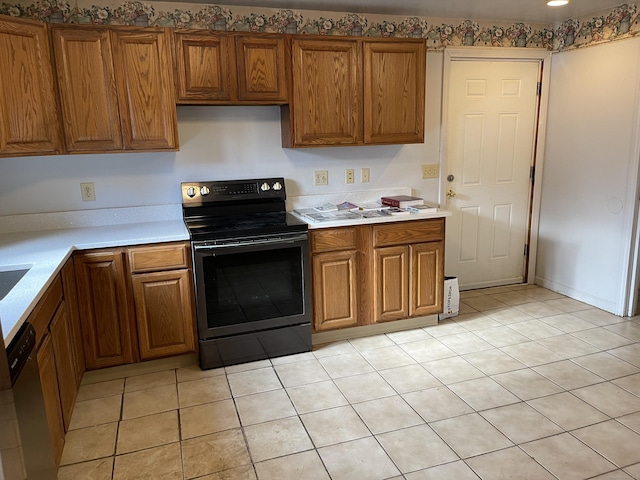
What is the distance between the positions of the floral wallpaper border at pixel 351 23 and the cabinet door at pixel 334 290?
1.62m

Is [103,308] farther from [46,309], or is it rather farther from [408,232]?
[408,232]

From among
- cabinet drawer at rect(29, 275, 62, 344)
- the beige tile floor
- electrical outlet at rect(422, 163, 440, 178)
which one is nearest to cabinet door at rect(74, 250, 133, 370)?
the beige tile floor

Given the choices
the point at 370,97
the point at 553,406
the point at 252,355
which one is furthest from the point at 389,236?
the point at 553,406

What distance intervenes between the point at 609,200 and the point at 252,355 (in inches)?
114

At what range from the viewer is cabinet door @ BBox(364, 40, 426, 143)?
3.32m

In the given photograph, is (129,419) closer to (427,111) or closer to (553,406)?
(553,406)

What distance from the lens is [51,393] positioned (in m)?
2.04

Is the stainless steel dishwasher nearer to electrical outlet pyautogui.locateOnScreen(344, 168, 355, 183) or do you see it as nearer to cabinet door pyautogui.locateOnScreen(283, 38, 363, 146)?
cabinet door pyautogui.locateOnScreen(283, 38, 363, 146)

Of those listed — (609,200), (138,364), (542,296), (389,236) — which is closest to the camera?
(138,364)

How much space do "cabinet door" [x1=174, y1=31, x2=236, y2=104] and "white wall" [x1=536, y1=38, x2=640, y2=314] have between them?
2.71 metres

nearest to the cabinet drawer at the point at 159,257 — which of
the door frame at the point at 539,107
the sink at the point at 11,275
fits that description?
Result: the sink at the point at 11,275

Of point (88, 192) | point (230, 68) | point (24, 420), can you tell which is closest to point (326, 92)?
point (230, 68)

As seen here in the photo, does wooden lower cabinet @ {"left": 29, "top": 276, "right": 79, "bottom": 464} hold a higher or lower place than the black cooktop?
lower

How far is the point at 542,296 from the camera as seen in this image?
13.7 feet
